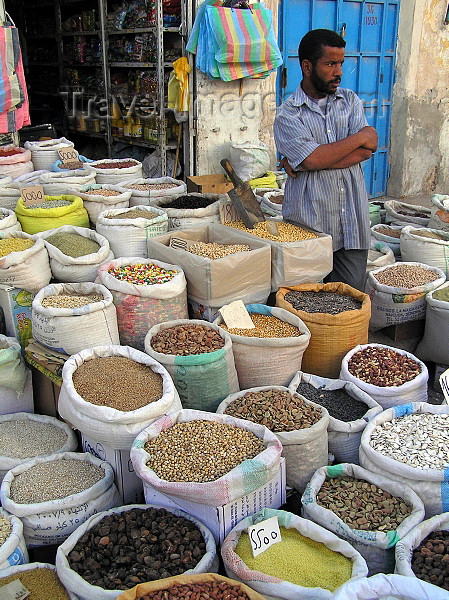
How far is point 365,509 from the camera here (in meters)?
1.79

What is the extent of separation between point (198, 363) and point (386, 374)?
768 mm

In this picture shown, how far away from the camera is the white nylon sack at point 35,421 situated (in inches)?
80.5

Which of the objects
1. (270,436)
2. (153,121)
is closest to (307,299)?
(270,436)

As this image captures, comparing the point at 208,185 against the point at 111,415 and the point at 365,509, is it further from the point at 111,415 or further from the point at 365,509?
the point at 365,509

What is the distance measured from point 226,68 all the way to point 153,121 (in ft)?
3.13

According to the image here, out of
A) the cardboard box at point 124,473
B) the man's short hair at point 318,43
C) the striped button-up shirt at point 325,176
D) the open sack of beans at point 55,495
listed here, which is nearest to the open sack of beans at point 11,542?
the open sack of beans at point 55,495

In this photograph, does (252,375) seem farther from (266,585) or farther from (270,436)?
(266,585)

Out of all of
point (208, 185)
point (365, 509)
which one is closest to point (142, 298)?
point (365, 509)

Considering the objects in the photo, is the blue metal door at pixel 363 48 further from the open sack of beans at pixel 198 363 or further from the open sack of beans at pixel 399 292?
the open sack of beans at pixel 198 363

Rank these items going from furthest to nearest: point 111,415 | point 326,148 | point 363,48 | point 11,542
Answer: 1. point 363,48
2. point 326,148
3. point 111,415
4. point 11,542

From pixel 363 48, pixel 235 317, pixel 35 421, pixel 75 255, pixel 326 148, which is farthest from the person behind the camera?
pixel 363 48

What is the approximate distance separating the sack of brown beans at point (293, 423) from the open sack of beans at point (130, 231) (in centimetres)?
101

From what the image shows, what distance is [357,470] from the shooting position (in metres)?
1.93

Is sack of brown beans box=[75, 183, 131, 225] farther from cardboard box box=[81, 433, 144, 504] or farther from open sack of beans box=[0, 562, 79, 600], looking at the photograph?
open sack of beans box=[0, 562, 79, 600]
